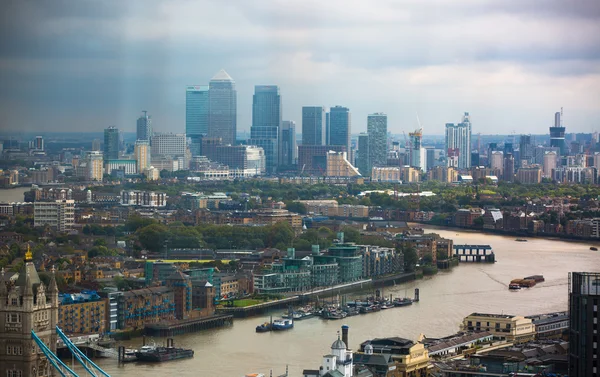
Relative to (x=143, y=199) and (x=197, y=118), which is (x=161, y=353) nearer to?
(x=143, y=199)

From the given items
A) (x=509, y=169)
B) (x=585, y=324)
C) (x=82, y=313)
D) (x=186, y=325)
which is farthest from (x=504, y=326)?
(x=509, y=169)

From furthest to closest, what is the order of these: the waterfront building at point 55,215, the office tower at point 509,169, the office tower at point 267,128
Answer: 1. the office tower at point 267,128
2. the office tower at point 509,169
3. the waterfront building at point 55,215

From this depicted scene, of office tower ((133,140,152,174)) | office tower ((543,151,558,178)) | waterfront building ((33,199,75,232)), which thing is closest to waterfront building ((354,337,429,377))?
waterfront building ((33,199,75,232))

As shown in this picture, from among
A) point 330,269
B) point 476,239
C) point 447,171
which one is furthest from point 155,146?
point 330,269

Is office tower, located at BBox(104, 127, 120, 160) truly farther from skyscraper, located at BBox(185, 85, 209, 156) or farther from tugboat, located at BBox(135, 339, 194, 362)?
tugboat, located at BBox(135, 339, 194, 362)

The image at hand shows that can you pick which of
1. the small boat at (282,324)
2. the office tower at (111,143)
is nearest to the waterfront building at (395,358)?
the small boat at (282,324)

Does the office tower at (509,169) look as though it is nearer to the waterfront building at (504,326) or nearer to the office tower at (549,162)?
the office tower at (549,162)
